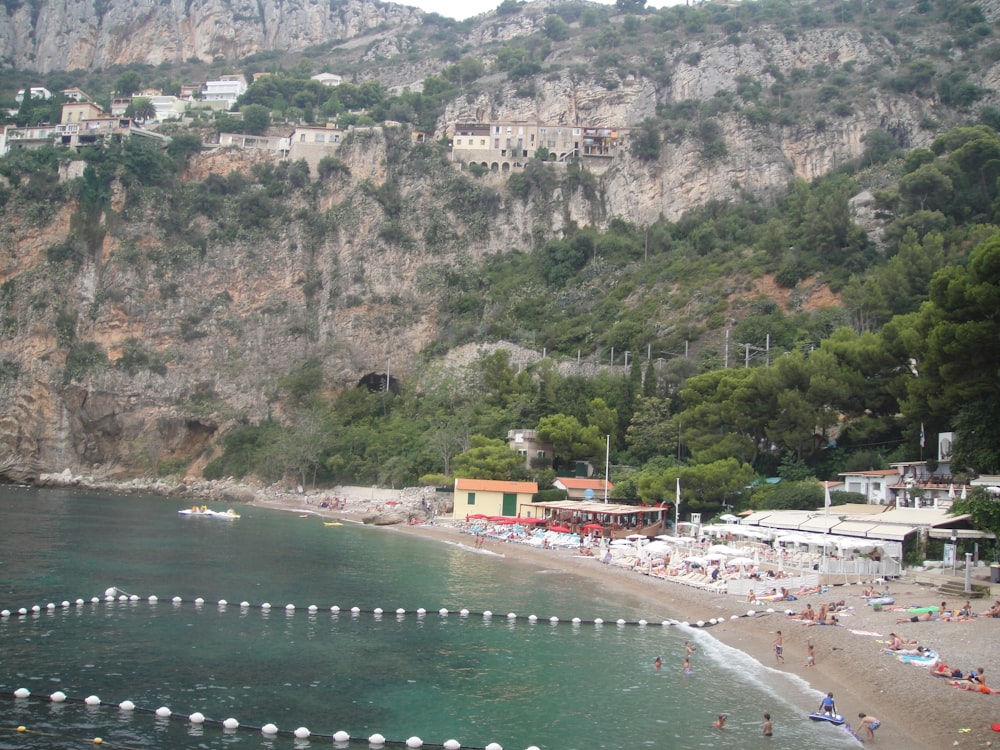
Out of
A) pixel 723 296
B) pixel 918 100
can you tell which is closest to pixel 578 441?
pixel 723 296

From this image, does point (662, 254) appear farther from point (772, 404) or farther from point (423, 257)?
point (772, 404)

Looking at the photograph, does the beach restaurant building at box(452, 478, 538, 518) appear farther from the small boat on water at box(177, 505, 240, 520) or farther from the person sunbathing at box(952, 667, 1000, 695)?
the person sunbathing at box(952, 667, 1000, 695)

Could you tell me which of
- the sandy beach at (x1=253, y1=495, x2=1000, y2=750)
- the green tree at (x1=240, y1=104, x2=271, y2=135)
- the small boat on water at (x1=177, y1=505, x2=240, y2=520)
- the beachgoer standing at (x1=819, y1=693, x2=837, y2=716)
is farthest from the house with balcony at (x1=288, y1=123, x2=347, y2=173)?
the beachgoer standing at (x1=819, y1=693, x2=837, y2=716)

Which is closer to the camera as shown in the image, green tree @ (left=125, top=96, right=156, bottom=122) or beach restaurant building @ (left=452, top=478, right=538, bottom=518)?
beach restaurant building @ (left=452, top=478, right=538, bottom=518)

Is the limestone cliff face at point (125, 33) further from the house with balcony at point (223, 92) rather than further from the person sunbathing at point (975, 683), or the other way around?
the person sunbathing at point (975, 683)

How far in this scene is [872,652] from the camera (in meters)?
19.1

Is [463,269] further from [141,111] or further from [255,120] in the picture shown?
[141,111]

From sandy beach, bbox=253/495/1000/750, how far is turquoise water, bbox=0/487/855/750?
2.75 feet

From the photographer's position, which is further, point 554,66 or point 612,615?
point 554,66

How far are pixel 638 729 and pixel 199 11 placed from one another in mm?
131361

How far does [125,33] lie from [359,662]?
127m

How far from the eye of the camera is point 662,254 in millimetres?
72312

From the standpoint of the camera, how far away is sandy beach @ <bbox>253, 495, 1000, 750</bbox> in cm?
1502

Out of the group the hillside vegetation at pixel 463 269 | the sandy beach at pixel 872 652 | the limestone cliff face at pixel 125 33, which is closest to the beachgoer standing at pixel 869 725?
the sandy beach at pixel 872 652
